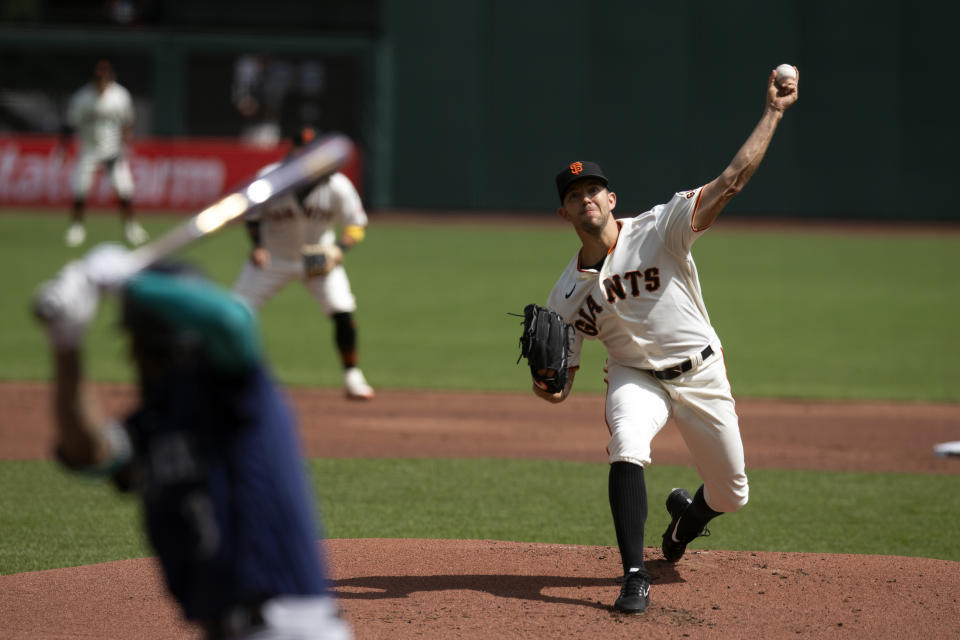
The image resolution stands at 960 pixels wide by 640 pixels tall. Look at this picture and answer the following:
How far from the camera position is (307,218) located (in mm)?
9938

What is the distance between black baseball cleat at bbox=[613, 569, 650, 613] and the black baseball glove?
2.98 feet

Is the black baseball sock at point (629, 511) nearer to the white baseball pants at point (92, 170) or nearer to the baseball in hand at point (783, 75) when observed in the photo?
the baseball in hand at point (783, 75)

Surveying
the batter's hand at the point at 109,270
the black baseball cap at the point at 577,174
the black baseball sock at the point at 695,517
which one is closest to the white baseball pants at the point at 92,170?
the black baseball cap at the point at 577,174

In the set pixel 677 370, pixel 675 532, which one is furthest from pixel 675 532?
pixel 677 370

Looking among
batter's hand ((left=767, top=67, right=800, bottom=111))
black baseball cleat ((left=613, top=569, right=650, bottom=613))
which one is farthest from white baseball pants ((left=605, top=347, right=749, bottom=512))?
batter's hand ((left=767, top=67, right=800, bottom=111))

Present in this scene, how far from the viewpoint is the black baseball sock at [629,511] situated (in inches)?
196

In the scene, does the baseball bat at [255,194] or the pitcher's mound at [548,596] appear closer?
the baseball bat at [255,194]

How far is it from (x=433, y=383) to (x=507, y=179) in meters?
16.4

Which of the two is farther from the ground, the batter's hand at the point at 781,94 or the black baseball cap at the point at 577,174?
the batter's hand at the point at 781,94

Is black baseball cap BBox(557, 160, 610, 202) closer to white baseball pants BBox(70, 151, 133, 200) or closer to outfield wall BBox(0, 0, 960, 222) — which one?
white baseball pants BBox(70, 151, 133, 200)

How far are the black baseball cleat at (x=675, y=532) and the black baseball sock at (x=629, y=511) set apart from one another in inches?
25.9

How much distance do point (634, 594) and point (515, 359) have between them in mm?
8194

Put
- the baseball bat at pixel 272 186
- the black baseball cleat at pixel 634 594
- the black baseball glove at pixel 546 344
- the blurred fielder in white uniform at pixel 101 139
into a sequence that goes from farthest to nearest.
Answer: the blurred fielder in white uniform at pixel 101 139
the black baseball glove at pixel 546 344
the black baseball cleat at pixel 634 594
the baseball bat at pixel 272 186

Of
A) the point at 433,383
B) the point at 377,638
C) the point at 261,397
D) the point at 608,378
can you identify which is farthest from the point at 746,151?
the point at 433,383
